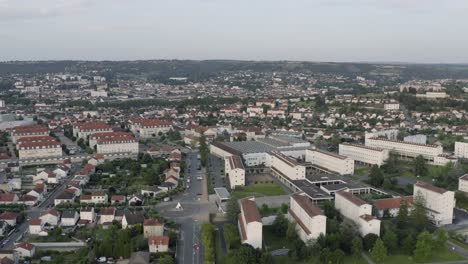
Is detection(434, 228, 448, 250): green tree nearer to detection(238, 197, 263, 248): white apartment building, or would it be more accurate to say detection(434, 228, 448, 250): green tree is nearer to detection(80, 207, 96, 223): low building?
detection(238, 197, 263, 248): white apartment building

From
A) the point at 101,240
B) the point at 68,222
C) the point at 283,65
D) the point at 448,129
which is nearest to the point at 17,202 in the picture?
the point at 68,222

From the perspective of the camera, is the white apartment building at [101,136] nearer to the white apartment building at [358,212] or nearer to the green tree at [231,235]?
the green tree at [231,235]

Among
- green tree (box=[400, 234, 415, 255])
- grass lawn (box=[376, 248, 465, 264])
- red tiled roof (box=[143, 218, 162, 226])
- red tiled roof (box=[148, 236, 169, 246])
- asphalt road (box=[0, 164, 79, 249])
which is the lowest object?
grass lawn (box=[376, 248, 465, 264])

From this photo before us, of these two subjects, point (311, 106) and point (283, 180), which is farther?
point (311, 106)

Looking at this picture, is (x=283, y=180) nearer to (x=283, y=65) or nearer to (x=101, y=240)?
(x=101, y=240)

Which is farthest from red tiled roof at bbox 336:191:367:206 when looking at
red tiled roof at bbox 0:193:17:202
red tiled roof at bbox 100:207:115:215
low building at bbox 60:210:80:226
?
red tiled roof at bbox 0:193:17:202
